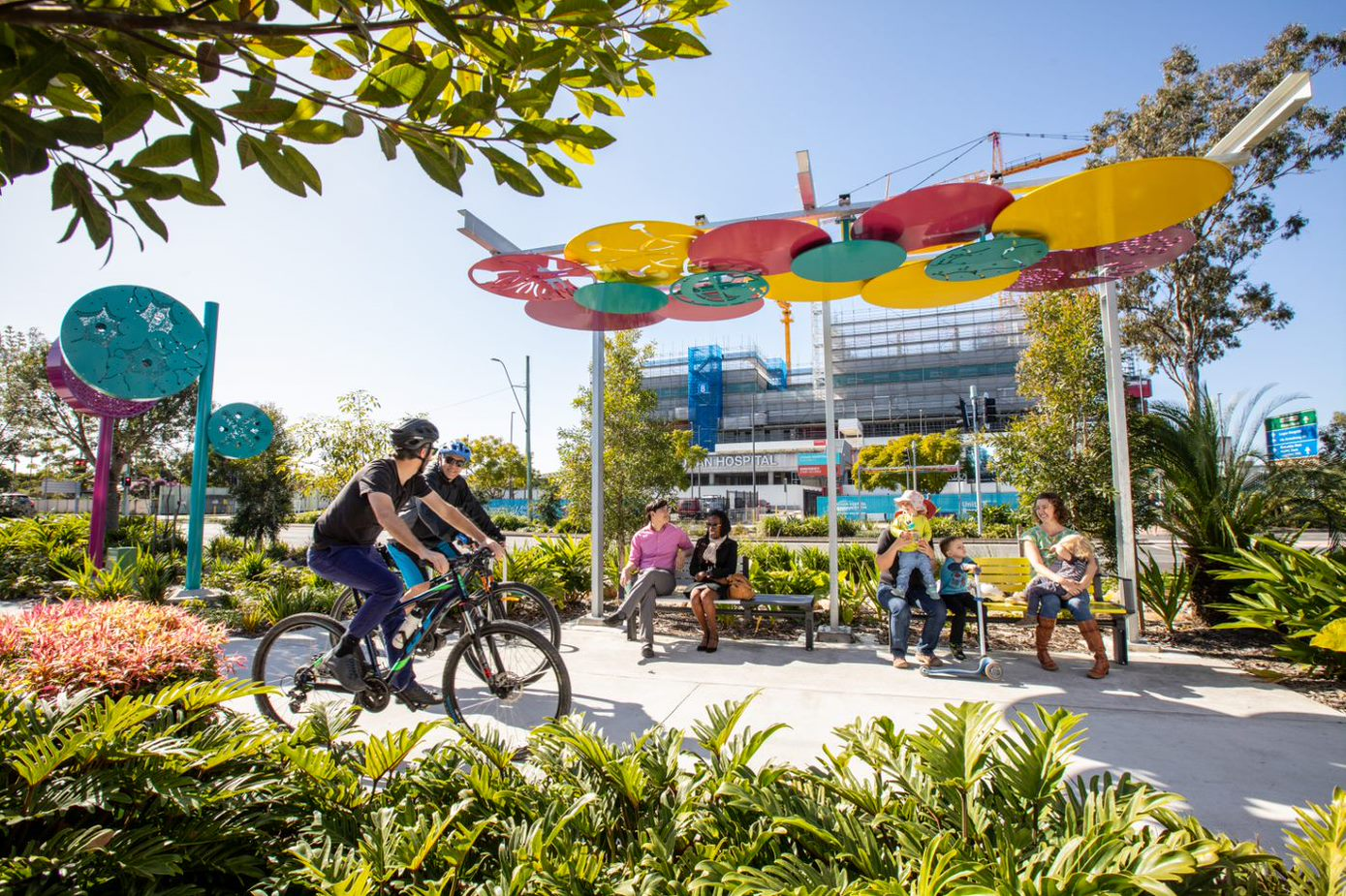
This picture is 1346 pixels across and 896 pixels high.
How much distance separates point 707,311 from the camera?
618 centimetres

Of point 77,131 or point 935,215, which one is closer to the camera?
point 77,131

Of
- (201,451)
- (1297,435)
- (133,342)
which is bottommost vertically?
(201,451)

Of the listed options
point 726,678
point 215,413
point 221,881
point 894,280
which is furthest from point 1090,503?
point 215,413

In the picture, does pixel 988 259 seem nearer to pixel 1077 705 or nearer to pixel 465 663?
pixel 1077 705

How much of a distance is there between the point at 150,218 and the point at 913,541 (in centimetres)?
544

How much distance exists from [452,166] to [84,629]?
2855 millimetres

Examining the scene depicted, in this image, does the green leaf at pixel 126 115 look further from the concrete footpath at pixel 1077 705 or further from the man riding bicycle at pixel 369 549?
the concrete footpath at pixel 1077 705

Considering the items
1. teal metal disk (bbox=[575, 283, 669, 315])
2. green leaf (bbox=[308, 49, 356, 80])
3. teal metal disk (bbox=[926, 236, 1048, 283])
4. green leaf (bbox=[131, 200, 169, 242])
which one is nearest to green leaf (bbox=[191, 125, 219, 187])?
green leaf (bbox=[131, 200, 169, 242])

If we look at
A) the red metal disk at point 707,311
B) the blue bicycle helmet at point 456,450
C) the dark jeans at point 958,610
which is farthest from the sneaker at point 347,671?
the dark jeans at point 958,610

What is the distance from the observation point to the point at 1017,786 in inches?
67.9

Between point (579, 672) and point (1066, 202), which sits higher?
point (1066, 202)

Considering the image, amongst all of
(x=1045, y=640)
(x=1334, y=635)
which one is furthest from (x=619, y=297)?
(x=1334, y=635)

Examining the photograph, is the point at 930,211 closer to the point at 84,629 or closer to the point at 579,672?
the point at 579,672

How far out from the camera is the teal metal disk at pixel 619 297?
5.61m
